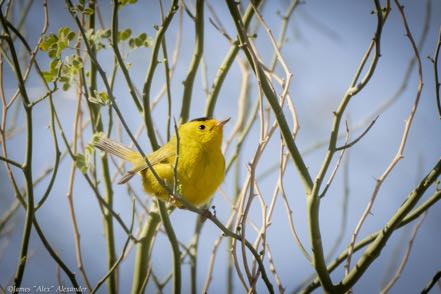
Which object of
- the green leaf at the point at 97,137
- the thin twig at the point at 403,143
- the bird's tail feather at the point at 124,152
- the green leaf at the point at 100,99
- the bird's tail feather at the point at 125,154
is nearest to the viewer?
the green leaf at the point at 100,99

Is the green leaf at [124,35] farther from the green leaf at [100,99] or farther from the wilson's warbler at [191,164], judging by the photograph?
the wilson's warbler at [191,164]

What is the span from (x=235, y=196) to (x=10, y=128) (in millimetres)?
1785

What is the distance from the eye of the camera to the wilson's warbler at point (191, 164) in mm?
3248

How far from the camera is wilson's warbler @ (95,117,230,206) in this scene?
3.25 meters

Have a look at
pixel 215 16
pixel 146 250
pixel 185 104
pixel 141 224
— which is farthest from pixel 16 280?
pixel 215 16

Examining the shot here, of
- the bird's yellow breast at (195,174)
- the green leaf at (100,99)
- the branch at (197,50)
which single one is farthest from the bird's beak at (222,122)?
the green leaf at (100,99)

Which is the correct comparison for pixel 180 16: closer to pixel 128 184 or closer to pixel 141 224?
pixel 128 184

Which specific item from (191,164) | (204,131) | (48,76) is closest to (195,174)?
(191,164)

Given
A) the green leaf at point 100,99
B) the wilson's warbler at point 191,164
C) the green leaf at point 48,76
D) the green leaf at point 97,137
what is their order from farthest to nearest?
1. the wilson's warbler at point 191,164
2. the green leaf at point 97,137
3. the green leaf at point 48,76
4. the green leaf at point 100,99

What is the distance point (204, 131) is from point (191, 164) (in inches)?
15.8

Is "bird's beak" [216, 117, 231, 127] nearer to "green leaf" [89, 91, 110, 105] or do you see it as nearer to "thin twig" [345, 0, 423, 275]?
"green leaf" [89, 91, 110, 105]

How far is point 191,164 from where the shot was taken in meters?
3.36

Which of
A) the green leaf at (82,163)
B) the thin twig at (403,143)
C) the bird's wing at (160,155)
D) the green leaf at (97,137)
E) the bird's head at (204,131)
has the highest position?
the bird's head at (204,131)

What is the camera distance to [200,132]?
3.69m
